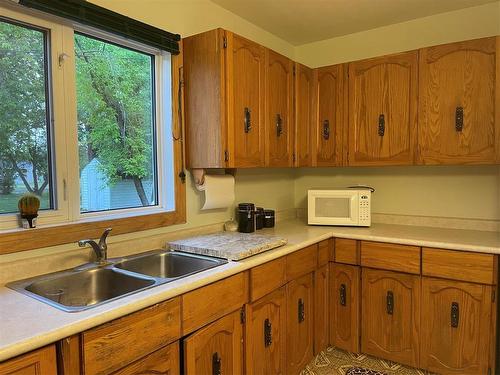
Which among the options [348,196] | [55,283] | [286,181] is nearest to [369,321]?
[348,196]

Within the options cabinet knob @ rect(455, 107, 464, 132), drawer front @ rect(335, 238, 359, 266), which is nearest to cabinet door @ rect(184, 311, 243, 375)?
drawer front @ rect(335, 238, 359, 266)

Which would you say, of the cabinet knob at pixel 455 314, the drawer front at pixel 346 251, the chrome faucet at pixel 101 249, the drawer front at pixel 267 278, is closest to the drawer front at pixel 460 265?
the cabinet knob at pixel 455 314

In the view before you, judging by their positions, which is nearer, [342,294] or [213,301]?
[213,301]

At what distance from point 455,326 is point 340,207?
1.03 m

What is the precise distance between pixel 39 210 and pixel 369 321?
2078 millimetres

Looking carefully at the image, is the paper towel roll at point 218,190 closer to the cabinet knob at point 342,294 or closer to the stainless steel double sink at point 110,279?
the stainless steel double sink at point 110,279

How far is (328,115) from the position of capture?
9.33 feet

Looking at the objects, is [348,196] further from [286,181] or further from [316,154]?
[286,181]

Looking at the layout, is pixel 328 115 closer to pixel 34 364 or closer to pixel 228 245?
pixel 228 245

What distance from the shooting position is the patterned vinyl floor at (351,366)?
90.8 inches

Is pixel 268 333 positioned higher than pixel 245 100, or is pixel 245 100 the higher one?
pixel 245 100

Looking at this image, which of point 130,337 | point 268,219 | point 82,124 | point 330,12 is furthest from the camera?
point 268,219

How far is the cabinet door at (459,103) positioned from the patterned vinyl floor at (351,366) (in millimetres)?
1363

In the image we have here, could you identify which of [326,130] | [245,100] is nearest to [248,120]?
[245,100]
